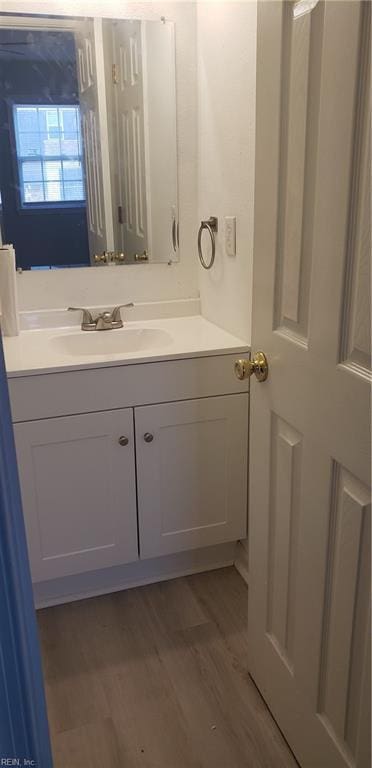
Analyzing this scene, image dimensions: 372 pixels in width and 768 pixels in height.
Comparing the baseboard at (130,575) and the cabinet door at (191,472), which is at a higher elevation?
the cabinet door at (191,472)

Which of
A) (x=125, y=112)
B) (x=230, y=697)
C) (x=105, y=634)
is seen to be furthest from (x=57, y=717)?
(x=125, y=112)

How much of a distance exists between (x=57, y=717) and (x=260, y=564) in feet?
2.12

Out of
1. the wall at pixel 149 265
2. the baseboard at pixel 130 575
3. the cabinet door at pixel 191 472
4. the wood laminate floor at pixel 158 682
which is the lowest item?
the wood laminate floor at pixel 158 682

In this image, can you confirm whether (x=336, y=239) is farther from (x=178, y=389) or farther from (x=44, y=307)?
(x=44, y=307)

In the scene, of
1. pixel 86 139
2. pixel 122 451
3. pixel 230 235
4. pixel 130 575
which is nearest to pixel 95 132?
pixel 86 139

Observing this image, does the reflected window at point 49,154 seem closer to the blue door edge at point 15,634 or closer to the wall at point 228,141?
the wall at point 228,141

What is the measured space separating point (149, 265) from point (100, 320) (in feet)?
0.89

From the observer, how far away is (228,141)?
180 centimetres

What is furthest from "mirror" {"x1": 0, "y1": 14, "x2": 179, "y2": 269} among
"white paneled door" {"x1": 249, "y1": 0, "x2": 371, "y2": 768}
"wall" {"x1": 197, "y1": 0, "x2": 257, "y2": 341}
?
"white paneled door" {"x1": 249, "y1": 0, "x2": 371, "y2": 768}

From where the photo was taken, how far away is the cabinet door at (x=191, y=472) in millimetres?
1797

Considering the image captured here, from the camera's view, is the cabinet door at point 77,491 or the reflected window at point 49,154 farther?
the reflected window at point 49,154

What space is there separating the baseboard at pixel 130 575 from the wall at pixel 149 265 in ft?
2.93

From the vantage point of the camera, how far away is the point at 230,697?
1.57 metres

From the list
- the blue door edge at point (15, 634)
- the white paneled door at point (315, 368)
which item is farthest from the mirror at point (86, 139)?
the blue door edge at point (15, 634)
